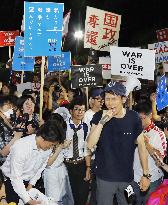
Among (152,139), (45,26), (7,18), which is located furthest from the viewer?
(7,18)

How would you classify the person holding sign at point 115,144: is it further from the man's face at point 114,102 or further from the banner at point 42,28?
the banner at point 42,28

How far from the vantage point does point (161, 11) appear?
27.8 metres

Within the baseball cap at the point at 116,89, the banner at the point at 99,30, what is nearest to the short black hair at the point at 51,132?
the baseball cap at the point at 116,89

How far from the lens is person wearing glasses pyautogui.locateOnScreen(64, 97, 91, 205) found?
21.1 feet

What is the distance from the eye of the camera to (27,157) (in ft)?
15.8

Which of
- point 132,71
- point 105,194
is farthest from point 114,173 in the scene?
point 132,71

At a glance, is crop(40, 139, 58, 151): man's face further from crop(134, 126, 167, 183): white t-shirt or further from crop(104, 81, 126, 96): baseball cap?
crop(134, 126, 167, 183): white t-shirt

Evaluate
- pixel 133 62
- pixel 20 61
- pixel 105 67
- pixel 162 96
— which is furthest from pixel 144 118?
pixel 20 61

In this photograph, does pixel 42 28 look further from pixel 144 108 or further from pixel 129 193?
pixel 129 193

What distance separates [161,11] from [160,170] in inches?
929

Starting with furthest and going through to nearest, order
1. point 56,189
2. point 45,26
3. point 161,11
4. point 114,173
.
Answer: point 161,11, point 45,26, point 56,189, point 114,173

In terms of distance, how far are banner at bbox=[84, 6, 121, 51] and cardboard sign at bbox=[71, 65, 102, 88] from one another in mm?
1479

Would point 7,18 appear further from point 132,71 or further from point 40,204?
point 40,204

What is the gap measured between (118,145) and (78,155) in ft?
4.88
